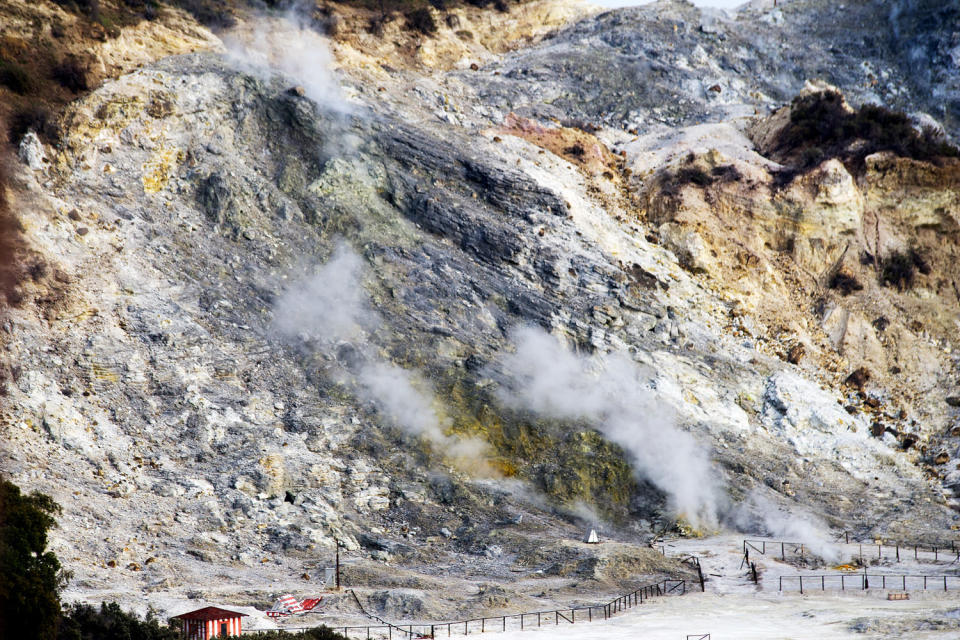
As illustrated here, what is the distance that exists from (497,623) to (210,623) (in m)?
8.27

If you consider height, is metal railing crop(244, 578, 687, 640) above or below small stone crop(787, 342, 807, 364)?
below

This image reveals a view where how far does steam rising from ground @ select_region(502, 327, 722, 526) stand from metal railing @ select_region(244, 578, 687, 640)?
7730mm

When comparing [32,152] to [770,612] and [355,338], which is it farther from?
[770,612]

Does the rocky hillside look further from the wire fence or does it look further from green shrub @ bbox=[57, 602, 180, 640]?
green shrub @ bbox=[57, 602, 180, 640]

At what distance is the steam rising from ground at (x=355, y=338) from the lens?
126ft

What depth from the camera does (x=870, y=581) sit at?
30859 millimetres

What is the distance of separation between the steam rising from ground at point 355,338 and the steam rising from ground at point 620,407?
3.50 m

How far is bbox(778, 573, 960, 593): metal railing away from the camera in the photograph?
30047 mm

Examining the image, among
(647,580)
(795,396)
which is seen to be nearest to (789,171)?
(795,396)

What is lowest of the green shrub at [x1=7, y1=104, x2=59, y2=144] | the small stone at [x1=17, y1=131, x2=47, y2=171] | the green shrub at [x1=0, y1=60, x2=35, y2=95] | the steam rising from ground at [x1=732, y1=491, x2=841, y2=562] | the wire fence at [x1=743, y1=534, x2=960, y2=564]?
the wire fence at [x1=743, y1=534, x2=960, y2=564]

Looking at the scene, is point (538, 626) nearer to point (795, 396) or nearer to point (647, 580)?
point (647, 580)

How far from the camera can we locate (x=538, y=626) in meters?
27.7

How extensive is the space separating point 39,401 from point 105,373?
296 centimetres

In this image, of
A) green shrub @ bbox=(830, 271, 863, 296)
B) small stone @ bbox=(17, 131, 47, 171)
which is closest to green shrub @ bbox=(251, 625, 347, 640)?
small stone @ bbox=(17, 131, 47, 171)
